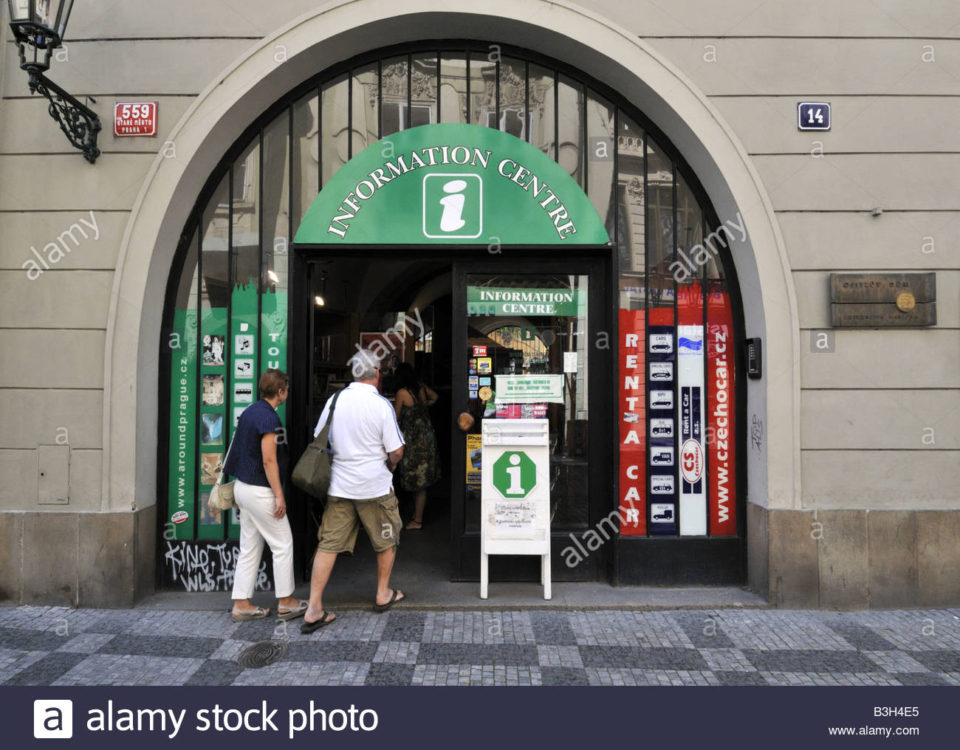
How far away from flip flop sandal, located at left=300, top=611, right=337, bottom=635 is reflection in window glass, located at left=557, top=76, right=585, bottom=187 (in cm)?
393

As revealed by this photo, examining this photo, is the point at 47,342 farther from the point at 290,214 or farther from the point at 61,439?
the point at 290,214

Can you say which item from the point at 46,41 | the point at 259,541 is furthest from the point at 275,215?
the point at 259,541

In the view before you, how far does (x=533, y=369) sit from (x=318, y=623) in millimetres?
2590

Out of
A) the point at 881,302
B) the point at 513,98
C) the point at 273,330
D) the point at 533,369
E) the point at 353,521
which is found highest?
the point at 513,98

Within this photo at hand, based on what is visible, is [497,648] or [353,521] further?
[353,521]

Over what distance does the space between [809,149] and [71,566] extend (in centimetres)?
666

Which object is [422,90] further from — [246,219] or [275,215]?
[246,219]

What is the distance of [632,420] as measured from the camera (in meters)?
5.15

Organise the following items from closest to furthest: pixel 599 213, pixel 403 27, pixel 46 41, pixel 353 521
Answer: pixel 46 41
pixel 353 521
pixel 403 27
pixel 599 213

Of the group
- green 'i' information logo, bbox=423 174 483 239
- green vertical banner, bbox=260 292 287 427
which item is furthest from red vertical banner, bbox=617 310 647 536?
green vertical banner, bbox=260 292 287 427

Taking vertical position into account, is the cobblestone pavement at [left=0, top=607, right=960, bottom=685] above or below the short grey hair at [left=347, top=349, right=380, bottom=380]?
below

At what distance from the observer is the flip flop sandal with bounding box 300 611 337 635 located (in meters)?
4.20

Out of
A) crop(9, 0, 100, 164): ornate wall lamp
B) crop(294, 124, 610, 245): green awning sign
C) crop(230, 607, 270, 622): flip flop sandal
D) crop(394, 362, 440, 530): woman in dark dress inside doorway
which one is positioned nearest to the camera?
crop(9, 0, 100, 164): ornate wall lamp

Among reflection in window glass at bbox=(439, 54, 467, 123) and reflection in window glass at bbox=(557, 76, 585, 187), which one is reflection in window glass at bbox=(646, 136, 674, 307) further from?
reflection in window glass at bbox=(439, 54, 467, 123)
